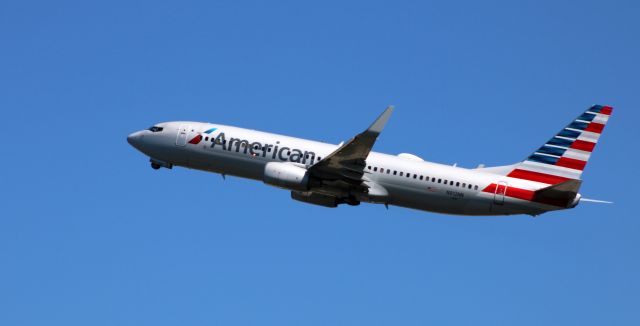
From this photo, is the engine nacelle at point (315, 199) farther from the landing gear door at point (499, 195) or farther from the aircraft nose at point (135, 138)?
the aircraft nose at point (135, 138)

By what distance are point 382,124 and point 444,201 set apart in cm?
831

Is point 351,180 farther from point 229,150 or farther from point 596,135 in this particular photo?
point 596,135

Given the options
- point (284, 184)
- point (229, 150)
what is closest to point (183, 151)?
point (229, 150)

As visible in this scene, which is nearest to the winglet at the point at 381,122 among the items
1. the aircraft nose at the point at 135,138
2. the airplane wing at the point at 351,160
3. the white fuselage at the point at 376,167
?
the airplane wing at the point at 351,160

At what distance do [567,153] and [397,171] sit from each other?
1174 cm

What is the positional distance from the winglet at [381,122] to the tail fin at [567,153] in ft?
38.7

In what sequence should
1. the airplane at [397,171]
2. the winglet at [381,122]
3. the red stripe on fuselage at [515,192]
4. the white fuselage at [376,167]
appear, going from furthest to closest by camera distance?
the white fuselage at [376,167] < the red stripe on fuselage at [515,192] < the airplane at [397,171] < the winglet at [381,122]

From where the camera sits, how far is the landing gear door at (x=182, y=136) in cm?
6750

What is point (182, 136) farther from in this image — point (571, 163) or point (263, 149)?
point (571, 163)

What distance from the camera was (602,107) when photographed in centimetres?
6544

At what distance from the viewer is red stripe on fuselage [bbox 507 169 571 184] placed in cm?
6356

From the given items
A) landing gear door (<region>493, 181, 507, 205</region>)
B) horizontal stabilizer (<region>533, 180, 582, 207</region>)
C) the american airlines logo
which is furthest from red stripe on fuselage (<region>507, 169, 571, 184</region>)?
the american airlines logo

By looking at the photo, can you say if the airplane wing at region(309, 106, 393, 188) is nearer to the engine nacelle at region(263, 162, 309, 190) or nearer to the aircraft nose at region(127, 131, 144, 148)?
the engine nacelle at region(263, 162, 309, 190)

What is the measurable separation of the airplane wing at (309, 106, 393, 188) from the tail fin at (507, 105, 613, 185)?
35.4 feet
